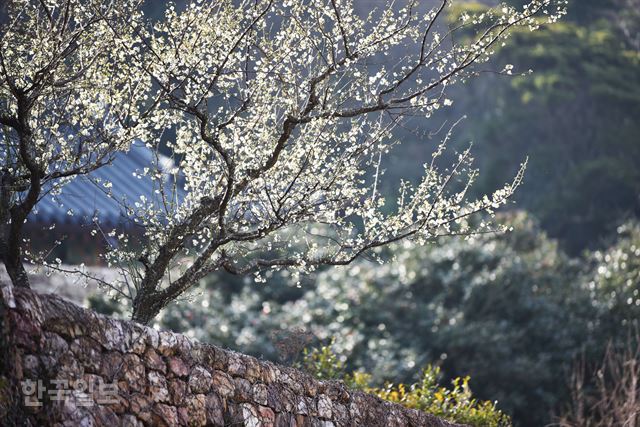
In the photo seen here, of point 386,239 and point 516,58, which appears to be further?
point 516,58

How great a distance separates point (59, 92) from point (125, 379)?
2.22 m

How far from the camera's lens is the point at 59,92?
5.65m

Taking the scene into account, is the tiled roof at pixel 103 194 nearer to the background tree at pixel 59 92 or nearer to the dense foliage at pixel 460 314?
the dense foliage at pixel 460 314

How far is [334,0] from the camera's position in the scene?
5312 millimetres

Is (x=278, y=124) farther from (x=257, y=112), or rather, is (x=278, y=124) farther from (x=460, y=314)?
(x=460, y=314)

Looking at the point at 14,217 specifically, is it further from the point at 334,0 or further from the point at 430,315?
the point at 430,315

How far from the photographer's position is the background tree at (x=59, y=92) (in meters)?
5.20

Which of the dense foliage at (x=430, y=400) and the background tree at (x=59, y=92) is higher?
the background tree at (x=59, y=92)

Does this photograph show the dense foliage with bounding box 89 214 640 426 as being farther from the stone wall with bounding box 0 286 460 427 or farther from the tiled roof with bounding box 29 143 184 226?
the stone wall with bounding box 0 286 460 427

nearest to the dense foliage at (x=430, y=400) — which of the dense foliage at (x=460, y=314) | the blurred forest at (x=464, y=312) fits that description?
the blurred forest at (x=464, y=312)

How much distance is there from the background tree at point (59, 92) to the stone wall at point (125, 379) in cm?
115

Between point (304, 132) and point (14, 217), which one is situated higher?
point (304, 132)

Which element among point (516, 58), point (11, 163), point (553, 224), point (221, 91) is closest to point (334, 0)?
point (221, 91)

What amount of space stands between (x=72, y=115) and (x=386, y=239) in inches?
84.5
